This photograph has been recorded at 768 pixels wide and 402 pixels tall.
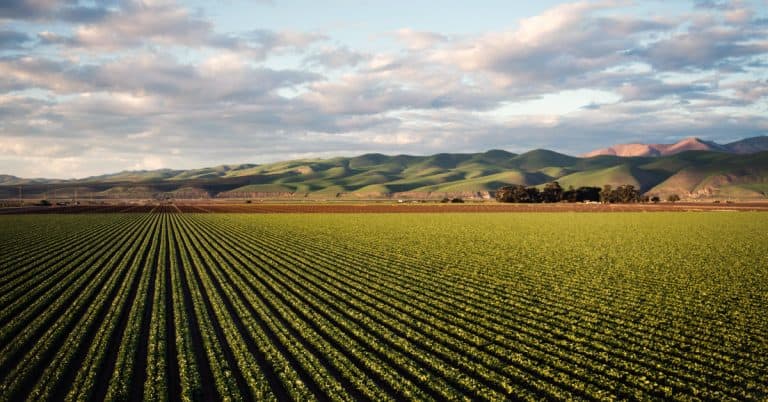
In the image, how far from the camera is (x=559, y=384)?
13.0 metres

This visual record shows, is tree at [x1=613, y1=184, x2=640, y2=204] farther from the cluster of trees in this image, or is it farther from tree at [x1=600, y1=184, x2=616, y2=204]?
tree at [x1=600, y1=184, x2=616, y2=204]

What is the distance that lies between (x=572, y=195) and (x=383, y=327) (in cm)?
16668

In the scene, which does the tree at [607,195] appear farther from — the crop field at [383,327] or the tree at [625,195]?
the crop field at [383,327]

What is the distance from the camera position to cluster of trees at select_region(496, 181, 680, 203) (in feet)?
534

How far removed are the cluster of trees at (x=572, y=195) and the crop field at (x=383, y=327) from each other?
429 ft

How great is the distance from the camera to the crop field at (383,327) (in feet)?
42.9

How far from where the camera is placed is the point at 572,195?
171m

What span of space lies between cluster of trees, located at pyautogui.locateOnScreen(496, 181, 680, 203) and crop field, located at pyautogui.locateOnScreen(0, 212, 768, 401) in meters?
131

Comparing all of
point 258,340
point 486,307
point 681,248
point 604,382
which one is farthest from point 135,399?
point 681,248

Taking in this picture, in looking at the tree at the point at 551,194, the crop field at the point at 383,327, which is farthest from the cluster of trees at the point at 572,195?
the crop field at the point at 383,327

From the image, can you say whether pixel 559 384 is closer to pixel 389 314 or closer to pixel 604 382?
pixel 604 382

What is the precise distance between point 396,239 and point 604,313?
3238cm

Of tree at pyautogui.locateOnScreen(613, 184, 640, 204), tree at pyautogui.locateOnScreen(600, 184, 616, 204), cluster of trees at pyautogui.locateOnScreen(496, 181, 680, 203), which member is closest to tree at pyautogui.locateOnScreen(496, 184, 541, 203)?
cluster of trees at pyautogui.locateOnScreen(496, 181, 680, 203)

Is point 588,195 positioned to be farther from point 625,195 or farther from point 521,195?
point 521,195
